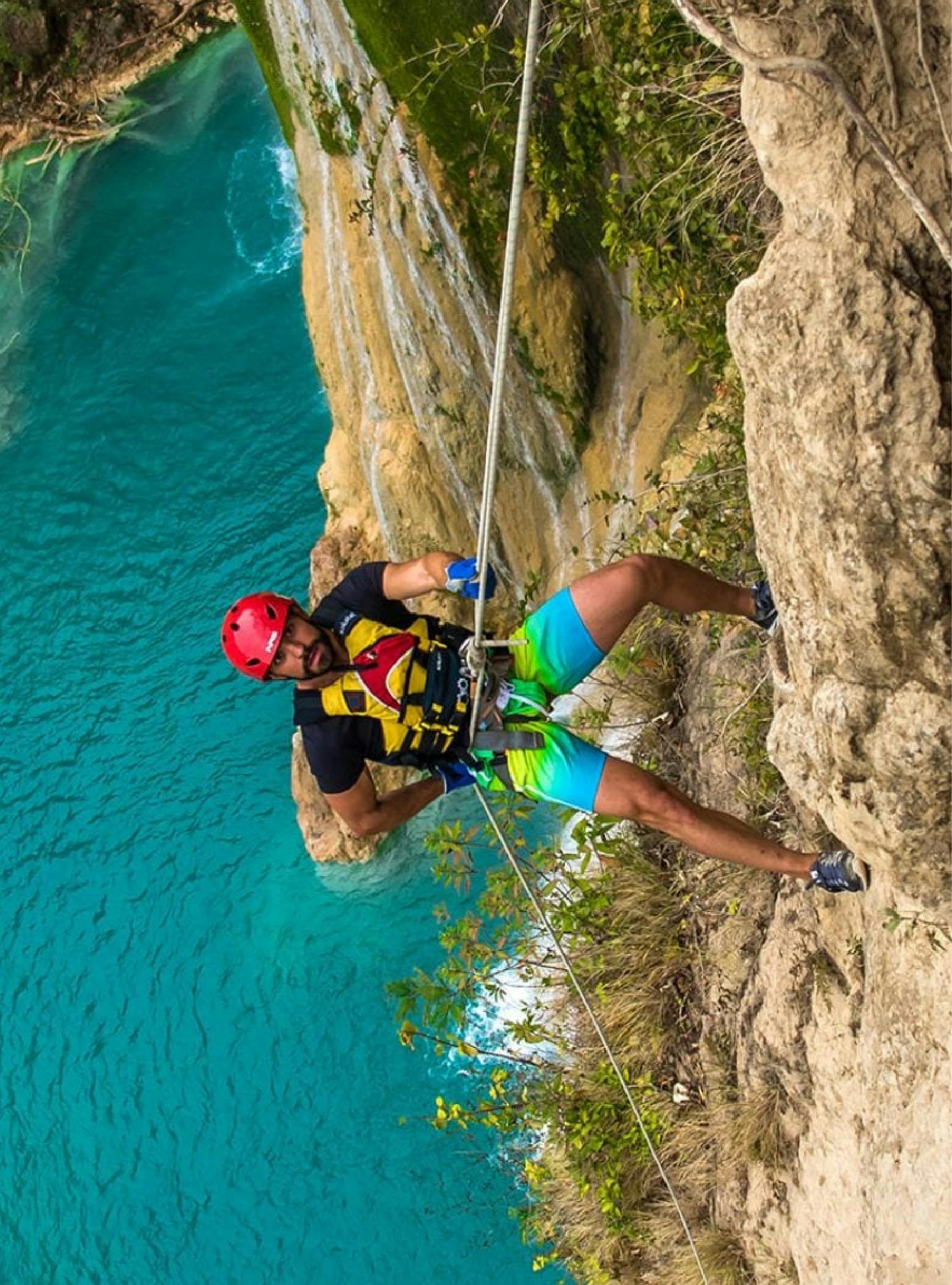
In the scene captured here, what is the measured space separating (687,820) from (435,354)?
172 inches

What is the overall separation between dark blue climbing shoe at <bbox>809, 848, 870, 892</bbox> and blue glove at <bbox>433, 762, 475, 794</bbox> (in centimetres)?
133

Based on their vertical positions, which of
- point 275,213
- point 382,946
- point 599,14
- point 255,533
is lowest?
point 382,946

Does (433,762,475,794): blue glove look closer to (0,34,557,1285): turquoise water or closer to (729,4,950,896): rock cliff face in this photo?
(729,4,950,896): rock cliff face

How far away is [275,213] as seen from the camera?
12469 mm

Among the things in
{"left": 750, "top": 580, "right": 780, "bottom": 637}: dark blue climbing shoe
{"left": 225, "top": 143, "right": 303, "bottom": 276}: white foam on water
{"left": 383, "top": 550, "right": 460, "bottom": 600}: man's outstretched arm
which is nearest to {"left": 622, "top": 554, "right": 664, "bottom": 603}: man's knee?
{"left": 750, "top": 580, "right": 780, "bottom": 637}: dark blue climbing shoe

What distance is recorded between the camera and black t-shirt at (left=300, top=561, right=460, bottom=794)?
171 inches

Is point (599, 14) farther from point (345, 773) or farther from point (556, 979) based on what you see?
point (556, 979)

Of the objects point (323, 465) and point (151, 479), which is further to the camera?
point (151, 479)

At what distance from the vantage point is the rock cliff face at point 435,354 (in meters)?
6.87

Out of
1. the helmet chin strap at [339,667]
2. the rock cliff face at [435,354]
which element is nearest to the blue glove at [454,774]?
the helmet chin strap at [339,667]

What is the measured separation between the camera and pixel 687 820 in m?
4.05

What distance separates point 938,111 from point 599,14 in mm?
2811

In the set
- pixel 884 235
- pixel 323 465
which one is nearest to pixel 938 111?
pixel 884 235

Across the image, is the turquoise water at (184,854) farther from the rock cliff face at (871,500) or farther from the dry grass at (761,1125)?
the rock cliff face at (871,500)
